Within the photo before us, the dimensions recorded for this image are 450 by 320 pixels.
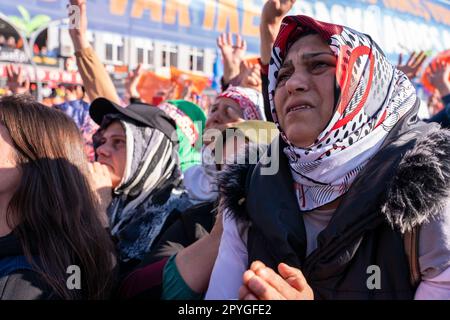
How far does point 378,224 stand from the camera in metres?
1.18

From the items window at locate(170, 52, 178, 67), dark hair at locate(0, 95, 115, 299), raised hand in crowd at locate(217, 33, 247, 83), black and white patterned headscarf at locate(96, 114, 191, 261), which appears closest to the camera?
dark hair at locate(0, 95, 115, 299)

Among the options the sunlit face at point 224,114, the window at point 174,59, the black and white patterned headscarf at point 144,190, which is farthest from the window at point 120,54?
the black and white patterned headscarf at point 144,190

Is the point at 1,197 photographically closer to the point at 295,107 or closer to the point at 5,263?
the point at 5,263

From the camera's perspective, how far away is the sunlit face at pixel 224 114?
2.82m

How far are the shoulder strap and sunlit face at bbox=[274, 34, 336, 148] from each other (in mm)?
357

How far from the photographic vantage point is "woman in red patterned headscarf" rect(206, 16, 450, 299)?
1.14 metres

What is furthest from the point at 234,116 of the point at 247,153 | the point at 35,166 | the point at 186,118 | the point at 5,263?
the point at 5,263

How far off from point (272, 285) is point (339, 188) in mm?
434

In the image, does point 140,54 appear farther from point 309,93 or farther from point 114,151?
point 309,93

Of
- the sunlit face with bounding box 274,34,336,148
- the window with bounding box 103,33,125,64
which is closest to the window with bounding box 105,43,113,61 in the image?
the window with bounding box 103,33,125,64

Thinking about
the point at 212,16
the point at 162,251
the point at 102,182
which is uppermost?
the point at 212,16

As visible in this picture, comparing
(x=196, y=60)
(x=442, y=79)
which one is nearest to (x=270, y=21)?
(x=442, y=79)
